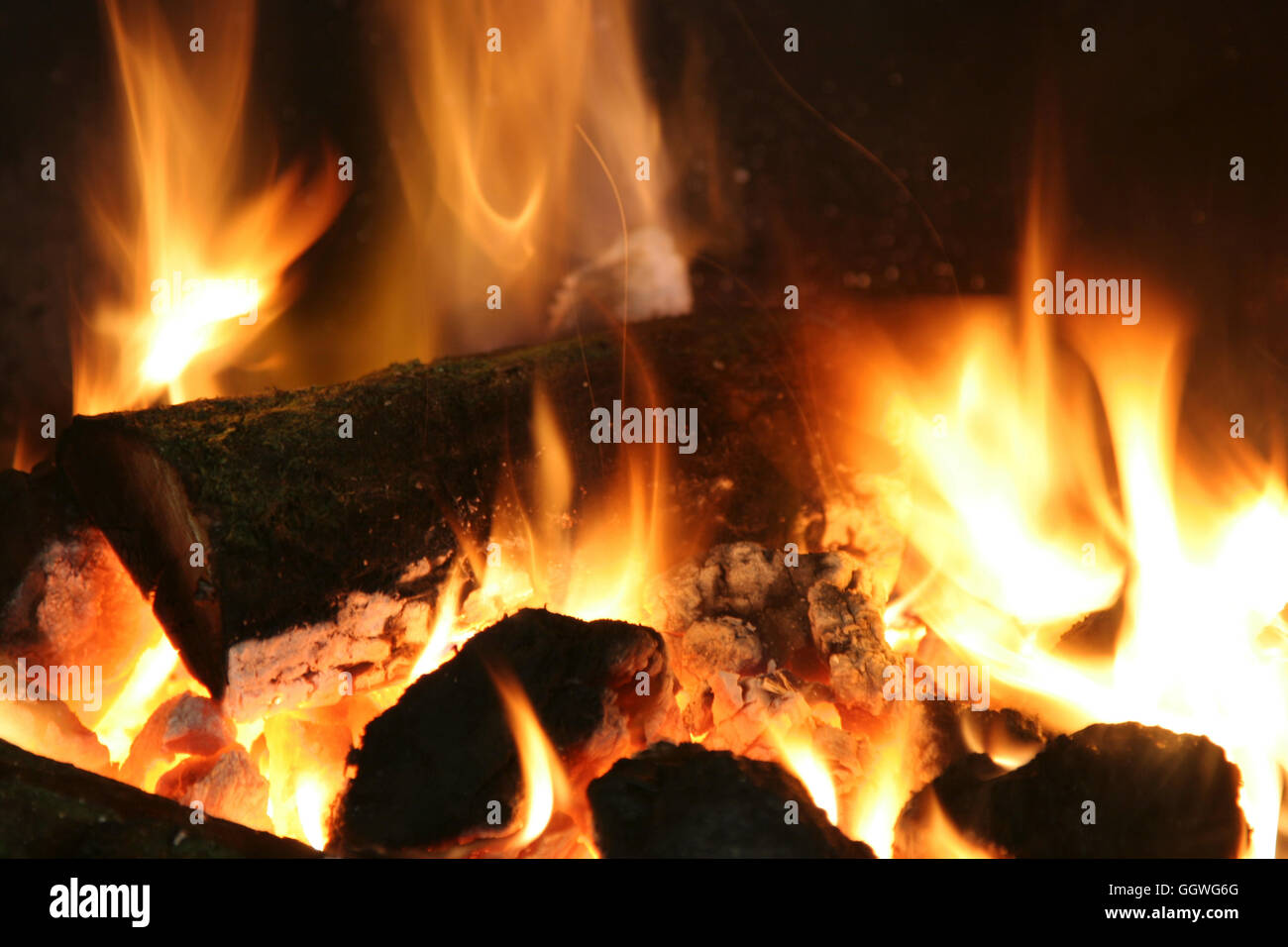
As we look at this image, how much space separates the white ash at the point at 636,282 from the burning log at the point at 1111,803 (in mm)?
2723

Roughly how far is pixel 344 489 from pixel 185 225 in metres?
2.02

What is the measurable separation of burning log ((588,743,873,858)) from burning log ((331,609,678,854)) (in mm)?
239

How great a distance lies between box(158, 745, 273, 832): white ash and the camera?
2861 mm

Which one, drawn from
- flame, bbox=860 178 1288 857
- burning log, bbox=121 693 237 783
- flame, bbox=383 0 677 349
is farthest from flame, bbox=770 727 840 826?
flame, bbox=383 0 677 349

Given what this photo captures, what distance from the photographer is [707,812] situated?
254cm

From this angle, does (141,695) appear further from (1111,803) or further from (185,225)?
(1111,803)

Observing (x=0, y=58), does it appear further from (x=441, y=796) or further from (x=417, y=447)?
(x=441, y=796)

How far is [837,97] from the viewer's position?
432cm

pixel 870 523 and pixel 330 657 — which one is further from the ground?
pixel 870 523

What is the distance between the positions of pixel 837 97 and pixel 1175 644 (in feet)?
9.33

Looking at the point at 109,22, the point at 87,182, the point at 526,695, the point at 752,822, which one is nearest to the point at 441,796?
the point at 526,695

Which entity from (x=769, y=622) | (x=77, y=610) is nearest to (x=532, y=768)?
(x=769, y=622)

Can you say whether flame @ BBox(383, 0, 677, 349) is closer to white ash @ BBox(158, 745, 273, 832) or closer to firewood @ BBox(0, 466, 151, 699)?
firewood @ BBox(0, 466, 151, 699)
